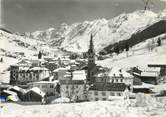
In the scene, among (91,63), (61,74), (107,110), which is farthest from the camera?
(61,74)

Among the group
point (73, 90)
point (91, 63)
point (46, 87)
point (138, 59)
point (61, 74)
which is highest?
point (138, 59)

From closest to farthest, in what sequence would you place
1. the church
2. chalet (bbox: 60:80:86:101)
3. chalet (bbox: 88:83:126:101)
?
chalet (bbox: 88:83:126:101), chalet (bbox: 60:80:86:101), the church

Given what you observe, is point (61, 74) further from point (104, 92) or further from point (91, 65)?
point (104, 92)

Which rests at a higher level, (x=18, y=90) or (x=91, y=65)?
(x=91, y=65)

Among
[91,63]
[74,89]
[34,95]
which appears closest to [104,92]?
[74,89]

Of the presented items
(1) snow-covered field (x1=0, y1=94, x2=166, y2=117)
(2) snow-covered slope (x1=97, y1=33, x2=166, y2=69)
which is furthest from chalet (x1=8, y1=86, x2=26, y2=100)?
(2) snow-covered slope (x1=97, y1=33, x2=166, y2=69)

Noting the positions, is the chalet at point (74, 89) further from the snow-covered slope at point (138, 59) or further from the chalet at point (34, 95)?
the snow-covered slope at point (138, 59)

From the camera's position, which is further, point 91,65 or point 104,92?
point 91,65

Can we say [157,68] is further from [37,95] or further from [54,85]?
[37,95]

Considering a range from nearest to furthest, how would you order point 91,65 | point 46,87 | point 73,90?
point 73,90, point 46,87, point 91,65

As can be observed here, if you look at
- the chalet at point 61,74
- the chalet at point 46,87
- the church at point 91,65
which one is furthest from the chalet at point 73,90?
the chalet at point 61,74

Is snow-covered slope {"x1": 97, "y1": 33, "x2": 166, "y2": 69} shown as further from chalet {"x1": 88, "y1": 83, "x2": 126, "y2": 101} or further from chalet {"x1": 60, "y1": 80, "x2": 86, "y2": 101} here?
chalet {"x1": 88, "y1": 83, "x2": 126, "y2": 101}
